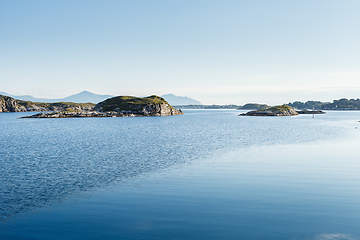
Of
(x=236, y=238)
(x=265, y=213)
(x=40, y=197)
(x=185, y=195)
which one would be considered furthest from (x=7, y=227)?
(x=265, y=213)

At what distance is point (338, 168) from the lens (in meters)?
30.8

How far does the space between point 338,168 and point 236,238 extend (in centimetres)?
2403

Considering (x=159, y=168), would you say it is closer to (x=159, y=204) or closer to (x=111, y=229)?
(x=159, y=204)

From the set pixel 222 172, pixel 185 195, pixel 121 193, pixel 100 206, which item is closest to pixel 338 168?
pixel 222 172

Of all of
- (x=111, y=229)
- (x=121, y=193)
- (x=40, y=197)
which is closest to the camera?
(x=111, y=229)

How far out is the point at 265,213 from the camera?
16.8m

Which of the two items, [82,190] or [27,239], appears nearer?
[27,239]

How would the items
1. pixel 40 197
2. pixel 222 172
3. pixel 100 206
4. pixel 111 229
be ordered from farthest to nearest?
pixel 222 172
pixel 40 197
pixel 100 206
pixel 111 229

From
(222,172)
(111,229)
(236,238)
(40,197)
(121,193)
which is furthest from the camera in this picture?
(222,172)

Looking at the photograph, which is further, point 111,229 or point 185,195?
point 185,195

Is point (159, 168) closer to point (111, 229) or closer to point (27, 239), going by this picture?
point (111, 229)

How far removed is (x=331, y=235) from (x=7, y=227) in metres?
19.2

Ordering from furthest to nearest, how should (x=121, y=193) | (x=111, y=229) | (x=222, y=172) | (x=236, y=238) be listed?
1. (x=222, y=172)
2. (x=121, y=193)
3. (x=111, y=229)
4. (x=236, y=238)

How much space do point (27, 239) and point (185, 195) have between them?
11486 mm
